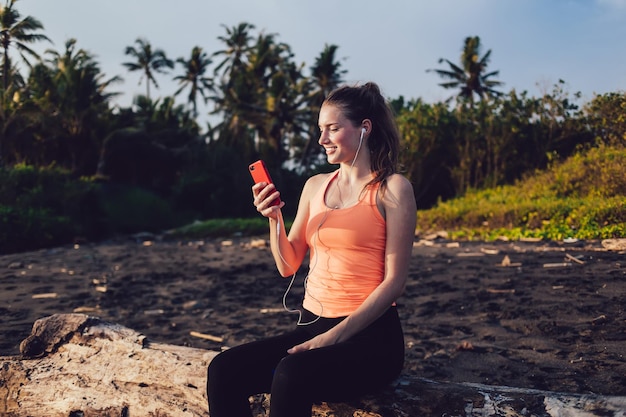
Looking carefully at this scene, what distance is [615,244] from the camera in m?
7.25

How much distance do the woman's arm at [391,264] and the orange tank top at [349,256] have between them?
0.07m

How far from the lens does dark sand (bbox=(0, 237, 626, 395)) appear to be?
4.45 m

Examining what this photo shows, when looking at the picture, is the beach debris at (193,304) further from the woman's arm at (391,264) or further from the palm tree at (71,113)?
the palm tree at (71,113)

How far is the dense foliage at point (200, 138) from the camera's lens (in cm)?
1630

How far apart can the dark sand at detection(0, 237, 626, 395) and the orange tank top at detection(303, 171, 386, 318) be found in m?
2.01

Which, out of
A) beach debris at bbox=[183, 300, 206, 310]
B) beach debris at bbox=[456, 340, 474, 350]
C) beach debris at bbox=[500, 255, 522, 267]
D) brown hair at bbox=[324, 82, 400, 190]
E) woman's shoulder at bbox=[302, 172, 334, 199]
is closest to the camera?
brown hair at bbox=[324, 82, 400, 190]

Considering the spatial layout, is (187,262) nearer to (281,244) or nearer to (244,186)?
(281,244)

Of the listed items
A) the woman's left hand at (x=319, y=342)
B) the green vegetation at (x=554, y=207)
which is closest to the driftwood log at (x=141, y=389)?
the woman's left hand at (x=319, y=342)

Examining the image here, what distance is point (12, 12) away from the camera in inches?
999

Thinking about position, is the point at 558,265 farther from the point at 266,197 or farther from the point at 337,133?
the point at 266,197

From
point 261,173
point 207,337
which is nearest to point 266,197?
point 261,173

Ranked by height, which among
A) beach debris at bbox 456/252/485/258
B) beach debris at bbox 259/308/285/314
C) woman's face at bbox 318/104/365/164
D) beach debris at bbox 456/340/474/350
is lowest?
beach debris at bbox 259/308/285/314

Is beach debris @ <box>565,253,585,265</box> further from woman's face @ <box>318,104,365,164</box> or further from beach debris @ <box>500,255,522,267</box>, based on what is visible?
woman's face @ <box>318,104,365,164</box>

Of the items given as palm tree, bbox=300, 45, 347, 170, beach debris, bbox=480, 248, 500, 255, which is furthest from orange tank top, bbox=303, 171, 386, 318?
palm tree, bbox=300, 45, 347, 170
